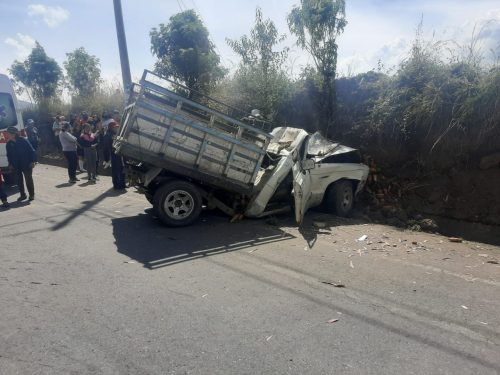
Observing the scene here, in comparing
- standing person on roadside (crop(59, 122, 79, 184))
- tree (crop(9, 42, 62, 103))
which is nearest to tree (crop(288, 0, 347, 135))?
standing person on roadside (crop(59, 122, 79, 184))

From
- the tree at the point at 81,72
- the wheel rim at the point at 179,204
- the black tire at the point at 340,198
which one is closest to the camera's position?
the wheel rim at the point at 179,204

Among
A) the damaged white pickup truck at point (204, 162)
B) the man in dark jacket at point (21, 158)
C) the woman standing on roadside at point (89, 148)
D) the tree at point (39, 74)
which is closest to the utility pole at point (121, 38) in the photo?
the woman standing on roadside at point (89, 148)

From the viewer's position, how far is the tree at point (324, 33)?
10500mm

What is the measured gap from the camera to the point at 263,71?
42.0 ft

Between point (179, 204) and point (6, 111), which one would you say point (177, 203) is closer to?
point (179, 204)

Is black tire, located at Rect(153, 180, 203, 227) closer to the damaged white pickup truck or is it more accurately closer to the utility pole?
the damaged white pickup truck

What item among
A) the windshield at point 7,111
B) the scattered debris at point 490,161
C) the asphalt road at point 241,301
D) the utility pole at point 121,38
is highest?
the utility pole at point 121,38

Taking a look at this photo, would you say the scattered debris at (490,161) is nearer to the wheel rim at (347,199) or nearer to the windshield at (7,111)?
the wheel rim at (347,199)

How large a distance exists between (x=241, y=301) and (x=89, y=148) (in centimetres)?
943

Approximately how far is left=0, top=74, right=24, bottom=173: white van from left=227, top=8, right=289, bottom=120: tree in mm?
6773

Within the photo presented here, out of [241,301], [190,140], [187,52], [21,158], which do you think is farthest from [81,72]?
[241,301]

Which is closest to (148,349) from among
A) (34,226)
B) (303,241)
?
(303,241)

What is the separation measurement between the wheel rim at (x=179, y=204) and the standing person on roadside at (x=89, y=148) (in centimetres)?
590

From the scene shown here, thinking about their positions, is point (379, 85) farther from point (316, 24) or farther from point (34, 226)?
point (34, 226)
